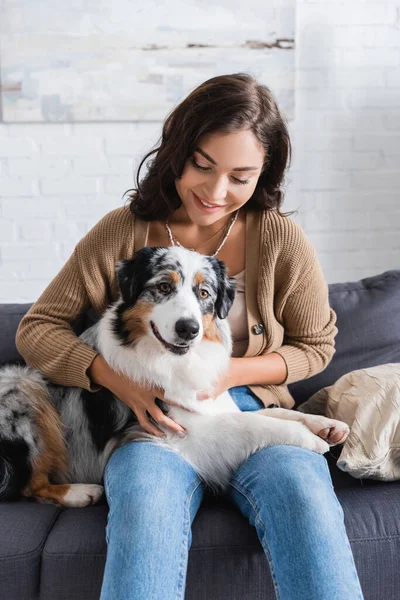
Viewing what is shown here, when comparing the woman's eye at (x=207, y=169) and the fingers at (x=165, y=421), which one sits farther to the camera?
the woman's eye at (x=207, y=169)

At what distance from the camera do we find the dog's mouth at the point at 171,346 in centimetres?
176

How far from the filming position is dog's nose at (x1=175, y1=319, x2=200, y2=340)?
1.72 meters

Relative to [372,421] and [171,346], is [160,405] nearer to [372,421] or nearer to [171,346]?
[171,346]

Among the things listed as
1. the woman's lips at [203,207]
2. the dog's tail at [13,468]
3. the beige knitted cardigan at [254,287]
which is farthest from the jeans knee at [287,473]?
the woman's lips at [203,207]

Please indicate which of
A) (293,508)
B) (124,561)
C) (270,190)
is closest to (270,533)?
(293,508)

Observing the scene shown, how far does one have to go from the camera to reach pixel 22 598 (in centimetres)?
173

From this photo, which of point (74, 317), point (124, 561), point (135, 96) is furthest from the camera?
point (135, 96)

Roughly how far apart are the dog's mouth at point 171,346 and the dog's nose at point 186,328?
0.12 feet

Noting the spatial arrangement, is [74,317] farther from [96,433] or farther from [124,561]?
[124,561]

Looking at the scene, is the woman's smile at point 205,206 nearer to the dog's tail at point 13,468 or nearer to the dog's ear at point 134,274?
the dog's ear at point 134,274

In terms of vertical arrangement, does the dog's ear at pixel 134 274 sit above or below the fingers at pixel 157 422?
above

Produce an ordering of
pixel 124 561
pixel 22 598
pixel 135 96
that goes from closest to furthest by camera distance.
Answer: pixel 124 561 → pixel 22 598 → pixel 135 96

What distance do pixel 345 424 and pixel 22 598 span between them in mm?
1004

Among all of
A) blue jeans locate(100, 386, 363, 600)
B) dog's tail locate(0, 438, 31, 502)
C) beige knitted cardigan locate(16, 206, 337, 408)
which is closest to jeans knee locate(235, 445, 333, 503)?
blue jeans locate(100, 386, 363, 600)
